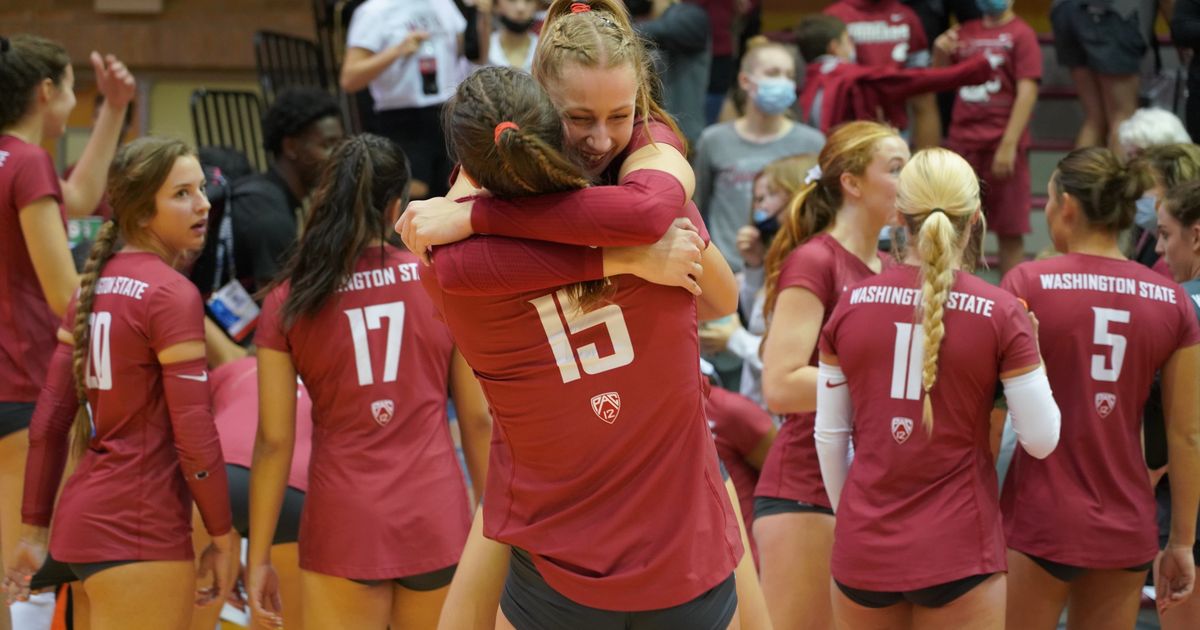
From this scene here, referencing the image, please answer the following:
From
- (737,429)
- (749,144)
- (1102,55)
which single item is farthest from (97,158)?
(1102,55)

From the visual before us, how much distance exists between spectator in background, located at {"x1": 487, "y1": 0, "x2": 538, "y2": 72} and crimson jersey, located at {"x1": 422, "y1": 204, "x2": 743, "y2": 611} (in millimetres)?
4588

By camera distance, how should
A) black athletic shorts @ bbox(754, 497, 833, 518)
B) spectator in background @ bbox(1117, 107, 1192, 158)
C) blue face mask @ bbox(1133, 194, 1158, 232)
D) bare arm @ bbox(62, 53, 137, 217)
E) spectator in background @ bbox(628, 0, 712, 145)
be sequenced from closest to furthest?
black athletic shorts @ bbox(754, 497, 833, 518), blue face mask @ bbox(1133, 194, 1158, 232), bare arm @ bbox(62, 53, 137, 217), spectator in background @ bbox(1117, 107, 1192, 158), spectator in background @ bbox(628, 0, 712, 145)

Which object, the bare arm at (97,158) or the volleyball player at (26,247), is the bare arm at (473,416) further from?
the bare arm at (97,158)

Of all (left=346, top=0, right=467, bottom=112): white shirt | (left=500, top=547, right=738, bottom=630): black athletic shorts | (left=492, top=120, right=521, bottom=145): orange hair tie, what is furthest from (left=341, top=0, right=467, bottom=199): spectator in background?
(left=492, top=120, right=521, bottom=145): orange hair tie

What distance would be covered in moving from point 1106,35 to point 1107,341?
13.6 feet

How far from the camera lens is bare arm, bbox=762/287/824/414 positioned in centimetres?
335

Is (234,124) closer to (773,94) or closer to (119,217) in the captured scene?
(773,94)

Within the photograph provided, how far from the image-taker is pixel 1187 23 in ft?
19.7

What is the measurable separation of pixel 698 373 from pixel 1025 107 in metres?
5.12

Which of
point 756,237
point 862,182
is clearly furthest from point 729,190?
point 862,182

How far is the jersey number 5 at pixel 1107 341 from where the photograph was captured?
3.24 m

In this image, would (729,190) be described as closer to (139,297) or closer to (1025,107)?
(1025,107)

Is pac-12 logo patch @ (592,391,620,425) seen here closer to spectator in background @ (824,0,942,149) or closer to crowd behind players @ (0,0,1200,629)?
crowd behind players @ (0,0,1200,629)

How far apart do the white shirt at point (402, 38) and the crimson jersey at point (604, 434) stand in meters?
4.59
